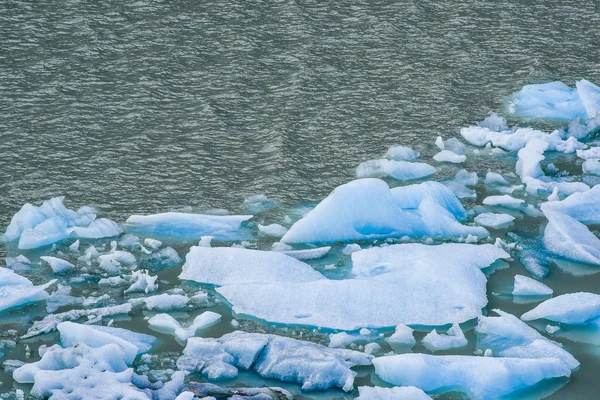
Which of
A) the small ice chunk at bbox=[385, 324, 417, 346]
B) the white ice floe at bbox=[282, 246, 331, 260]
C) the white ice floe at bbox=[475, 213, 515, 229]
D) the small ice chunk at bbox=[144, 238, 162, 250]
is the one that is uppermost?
the white ice floe at bbox=[475, 213, 515, 229]

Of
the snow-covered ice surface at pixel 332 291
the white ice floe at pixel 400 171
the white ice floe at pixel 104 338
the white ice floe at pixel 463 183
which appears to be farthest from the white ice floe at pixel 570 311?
the white ice floe at pixel 104 338

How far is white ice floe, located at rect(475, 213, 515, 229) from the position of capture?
6699mm

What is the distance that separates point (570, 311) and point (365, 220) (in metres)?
1.48

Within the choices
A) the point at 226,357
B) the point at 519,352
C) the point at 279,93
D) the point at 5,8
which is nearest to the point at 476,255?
the point at 519,352

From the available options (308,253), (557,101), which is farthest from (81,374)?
(557,101)

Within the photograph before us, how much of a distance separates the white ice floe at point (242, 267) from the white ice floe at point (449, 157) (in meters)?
1.89

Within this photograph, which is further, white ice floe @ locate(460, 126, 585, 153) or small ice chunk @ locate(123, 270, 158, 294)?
white ice floe @ locate(460, 126, 585, 153)

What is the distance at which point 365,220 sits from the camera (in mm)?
6527

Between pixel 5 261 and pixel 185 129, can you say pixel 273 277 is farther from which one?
pixel 185 129

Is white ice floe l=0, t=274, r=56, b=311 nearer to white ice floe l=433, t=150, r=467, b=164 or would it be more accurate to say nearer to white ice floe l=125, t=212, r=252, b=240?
white ice floe l=125, t=212, r=252, b=240

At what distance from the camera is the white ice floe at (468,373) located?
506 cm

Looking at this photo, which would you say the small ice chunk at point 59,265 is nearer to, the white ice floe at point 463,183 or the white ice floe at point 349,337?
the white ice floe at point 349,337

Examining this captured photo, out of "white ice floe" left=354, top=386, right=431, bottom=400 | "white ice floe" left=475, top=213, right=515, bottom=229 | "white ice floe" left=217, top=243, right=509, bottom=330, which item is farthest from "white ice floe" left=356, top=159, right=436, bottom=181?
"white ice floe" left=354, top=386, right=431, bottom=400

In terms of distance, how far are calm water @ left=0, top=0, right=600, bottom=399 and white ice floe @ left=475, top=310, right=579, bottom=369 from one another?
307mm
